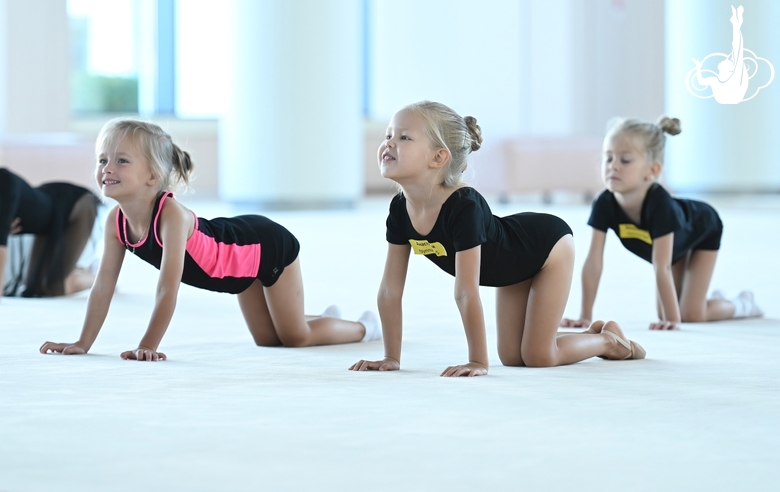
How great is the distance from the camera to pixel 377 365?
2.76m

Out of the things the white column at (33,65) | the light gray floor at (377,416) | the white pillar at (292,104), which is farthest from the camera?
the white column at (33,65)

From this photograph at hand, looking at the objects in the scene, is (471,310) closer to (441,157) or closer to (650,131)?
(441,157)

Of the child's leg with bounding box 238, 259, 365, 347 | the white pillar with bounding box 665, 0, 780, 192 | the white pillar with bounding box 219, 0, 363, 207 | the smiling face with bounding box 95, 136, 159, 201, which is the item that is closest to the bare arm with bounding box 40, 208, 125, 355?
the smiling face with bounding box 95, 136, 159, 201

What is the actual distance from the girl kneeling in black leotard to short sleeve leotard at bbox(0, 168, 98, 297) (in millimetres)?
2393

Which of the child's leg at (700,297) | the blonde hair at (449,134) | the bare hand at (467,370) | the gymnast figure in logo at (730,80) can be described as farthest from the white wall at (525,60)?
the bare hand at (467,370)

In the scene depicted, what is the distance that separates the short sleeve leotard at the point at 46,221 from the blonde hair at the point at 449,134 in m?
2.45

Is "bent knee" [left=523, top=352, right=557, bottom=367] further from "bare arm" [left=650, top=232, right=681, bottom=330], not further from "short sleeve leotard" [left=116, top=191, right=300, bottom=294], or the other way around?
"bare arm" [left=650, top=232, right=681, bottom=330]

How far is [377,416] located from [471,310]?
1.97 ft

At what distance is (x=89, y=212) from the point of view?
494 centimetres

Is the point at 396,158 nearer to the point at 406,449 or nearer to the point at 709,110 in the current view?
the point at 406,449

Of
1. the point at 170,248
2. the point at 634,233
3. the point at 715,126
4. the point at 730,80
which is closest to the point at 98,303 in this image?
the point at 170,248

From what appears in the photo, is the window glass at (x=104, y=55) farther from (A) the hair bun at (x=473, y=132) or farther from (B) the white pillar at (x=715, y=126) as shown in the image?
(A) the hair bun at (x=473, y=132)

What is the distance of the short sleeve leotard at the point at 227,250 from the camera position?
308 centimetres

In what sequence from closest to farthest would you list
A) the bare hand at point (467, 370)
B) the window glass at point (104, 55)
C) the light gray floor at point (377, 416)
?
the light gray floor at point (377, 416)
the bare hand at point (467, 370)
the window glass at point (104, 55)
